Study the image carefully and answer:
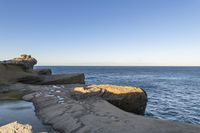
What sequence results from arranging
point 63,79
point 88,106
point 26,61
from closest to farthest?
point 88,106 < point 63,79 < point 26,61

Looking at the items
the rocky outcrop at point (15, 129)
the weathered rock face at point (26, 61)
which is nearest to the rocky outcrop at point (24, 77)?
the weathered rock face at point (26, 61)

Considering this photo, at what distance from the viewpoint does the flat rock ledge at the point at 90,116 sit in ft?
51.0

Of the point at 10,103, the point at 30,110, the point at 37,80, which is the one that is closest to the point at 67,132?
the point at 30,110

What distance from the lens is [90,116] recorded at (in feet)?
61.7

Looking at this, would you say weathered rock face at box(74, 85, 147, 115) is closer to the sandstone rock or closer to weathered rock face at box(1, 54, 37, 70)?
the sandstone rock

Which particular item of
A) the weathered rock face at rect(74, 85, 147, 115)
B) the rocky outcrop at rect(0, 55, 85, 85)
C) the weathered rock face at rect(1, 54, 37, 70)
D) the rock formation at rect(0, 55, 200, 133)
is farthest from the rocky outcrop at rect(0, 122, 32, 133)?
the weathered rock face at rect(1, 54, 37, 70)

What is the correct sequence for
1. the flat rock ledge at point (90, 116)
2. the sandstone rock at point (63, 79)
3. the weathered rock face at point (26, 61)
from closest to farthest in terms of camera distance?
the flat rock ledge at point (90, 116) → the sandstone rock at point (63, 79) → the weathered rock face at point (26, 61)

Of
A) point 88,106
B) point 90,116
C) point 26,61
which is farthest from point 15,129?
point 26,61

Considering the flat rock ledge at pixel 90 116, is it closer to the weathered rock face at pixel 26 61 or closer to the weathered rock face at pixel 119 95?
the weathered rock face at pixel 119 95

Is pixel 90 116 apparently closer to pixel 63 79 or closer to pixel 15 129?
pixel 15 129

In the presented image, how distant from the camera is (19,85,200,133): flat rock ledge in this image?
51.0ft

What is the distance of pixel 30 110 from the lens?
2377cm

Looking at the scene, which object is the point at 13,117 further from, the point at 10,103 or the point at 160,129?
the point at 160,129

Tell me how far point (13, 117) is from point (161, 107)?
23145 mm
